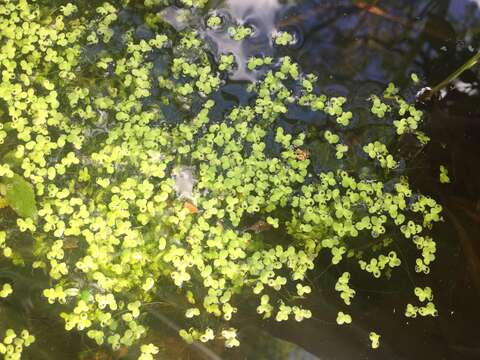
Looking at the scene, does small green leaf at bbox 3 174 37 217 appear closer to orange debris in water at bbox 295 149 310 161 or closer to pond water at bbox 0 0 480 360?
pond water at bbox 0 0 480 360

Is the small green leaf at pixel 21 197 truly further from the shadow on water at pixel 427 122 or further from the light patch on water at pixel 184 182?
the shadow on water at pixel 427 122

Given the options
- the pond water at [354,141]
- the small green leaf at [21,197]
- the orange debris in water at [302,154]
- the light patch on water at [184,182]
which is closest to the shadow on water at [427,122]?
the pond water at [354,141]

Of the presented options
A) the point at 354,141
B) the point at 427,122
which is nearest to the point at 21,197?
the point at 354,141

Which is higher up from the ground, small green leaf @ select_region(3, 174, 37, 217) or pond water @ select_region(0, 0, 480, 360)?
pond water @ select_region(0, 0, 480, 360)

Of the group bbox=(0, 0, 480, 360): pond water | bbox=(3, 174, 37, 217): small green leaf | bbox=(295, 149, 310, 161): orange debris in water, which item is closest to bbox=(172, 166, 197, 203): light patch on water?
bbox=(0, 0, 480, 360): pond water

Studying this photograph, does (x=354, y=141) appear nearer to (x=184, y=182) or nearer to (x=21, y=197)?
(x=184, y=182)

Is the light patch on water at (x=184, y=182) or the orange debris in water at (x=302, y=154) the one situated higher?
A: the orange debris in water at (x=302, y=154)

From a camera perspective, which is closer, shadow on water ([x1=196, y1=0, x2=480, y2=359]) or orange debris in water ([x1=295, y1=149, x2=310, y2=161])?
shadow on water ([x1=196, y1=0, x2=480, y2=359])
